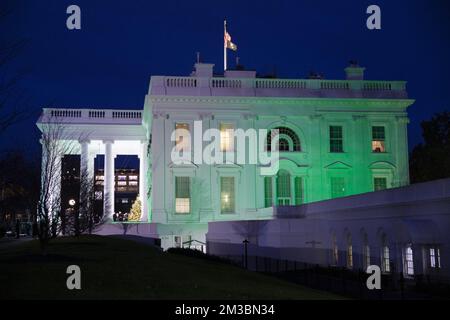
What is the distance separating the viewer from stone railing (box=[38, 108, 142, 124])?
222 ft

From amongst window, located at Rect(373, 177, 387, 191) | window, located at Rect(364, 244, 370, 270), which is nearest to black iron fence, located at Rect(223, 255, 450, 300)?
window, located at Rect(364, 244, 370, 270)

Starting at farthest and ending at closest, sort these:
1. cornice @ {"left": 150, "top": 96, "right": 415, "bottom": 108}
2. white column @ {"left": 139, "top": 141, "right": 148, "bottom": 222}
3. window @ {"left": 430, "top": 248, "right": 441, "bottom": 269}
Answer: white column @ {"left": 139, "top": 141, "right": 148, "bottom": 222}
cornice @ {"left": 150, "top": 96, "right": 415, "bottom": 108}
window @ {"left": 430, "top": 248, "right": 441, "bottom": 269}

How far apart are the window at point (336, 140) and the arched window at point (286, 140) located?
3.45 meters

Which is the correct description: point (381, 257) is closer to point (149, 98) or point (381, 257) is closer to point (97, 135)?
point (149, 98)

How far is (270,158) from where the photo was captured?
198 ft

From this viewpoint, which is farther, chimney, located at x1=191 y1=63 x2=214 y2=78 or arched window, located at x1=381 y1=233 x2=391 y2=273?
chimney, located at x1=191 y1=63 x2=214 y2=78

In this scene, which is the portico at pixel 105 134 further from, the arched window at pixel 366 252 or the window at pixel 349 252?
the arched window at pixel 366 252

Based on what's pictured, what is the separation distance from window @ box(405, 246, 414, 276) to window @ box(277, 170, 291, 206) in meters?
28.4

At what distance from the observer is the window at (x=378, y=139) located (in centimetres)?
6312

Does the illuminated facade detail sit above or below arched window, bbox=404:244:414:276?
above

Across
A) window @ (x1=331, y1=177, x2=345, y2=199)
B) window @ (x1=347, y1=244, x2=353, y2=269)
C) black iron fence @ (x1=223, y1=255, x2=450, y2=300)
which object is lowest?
black iron fence @ (x1=223, y1=255, x2=450, y2=300)

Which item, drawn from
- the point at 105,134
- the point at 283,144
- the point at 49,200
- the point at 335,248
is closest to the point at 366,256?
the point at 335,248

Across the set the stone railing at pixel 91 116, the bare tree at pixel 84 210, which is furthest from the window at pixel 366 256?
the stone railing at pixel 91 116

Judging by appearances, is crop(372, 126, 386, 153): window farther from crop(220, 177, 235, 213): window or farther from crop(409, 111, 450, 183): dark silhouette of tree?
crop(220, 177, 235, 213): window
